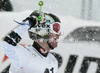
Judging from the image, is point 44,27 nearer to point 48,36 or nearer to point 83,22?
point 48,36

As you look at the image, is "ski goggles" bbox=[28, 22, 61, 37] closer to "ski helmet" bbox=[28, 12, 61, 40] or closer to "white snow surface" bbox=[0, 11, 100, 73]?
"ski helmet" bbox=[28, 12, 61, 40]

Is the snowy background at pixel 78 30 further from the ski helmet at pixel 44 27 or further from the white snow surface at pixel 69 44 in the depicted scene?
the ski helmet at pixel 44 27

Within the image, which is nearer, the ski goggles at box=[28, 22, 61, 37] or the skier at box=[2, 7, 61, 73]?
the skier at box=[2, 7, 61, 73]

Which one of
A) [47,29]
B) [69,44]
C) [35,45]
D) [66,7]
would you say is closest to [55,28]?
[47,29]

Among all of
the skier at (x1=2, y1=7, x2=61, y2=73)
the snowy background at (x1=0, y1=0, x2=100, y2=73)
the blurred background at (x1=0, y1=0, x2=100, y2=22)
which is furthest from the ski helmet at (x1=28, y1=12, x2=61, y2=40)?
the blurred background at (x1=0, y1=0, x2=100, y2=22)

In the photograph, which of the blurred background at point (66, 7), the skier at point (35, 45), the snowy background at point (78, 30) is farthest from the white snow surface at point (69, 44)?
the skier at point (35, 45)

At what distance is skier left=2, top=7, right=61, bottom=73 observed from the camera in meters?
1.48

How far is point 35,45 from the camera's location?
5.96 feet

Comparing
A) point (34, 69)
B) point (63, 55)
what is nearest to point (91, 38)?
point (63, 55)

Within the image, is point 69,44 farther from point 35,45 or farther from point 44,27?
point 44,27

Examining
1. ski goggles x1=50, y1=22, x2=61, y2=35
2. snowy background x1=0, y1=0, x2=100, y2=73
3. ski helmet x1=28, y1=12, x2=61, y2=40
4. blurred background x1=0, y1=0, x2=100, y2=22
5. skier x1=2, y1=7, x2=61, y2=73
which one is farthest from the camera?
blurred background x1=0, y1=0, x2=100, y2=22

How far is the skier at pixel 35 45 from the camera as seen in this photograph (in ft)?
4.87

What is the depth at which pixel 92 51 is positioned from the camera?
2762mm

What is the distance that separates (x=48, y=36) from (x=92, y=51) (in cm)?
115
